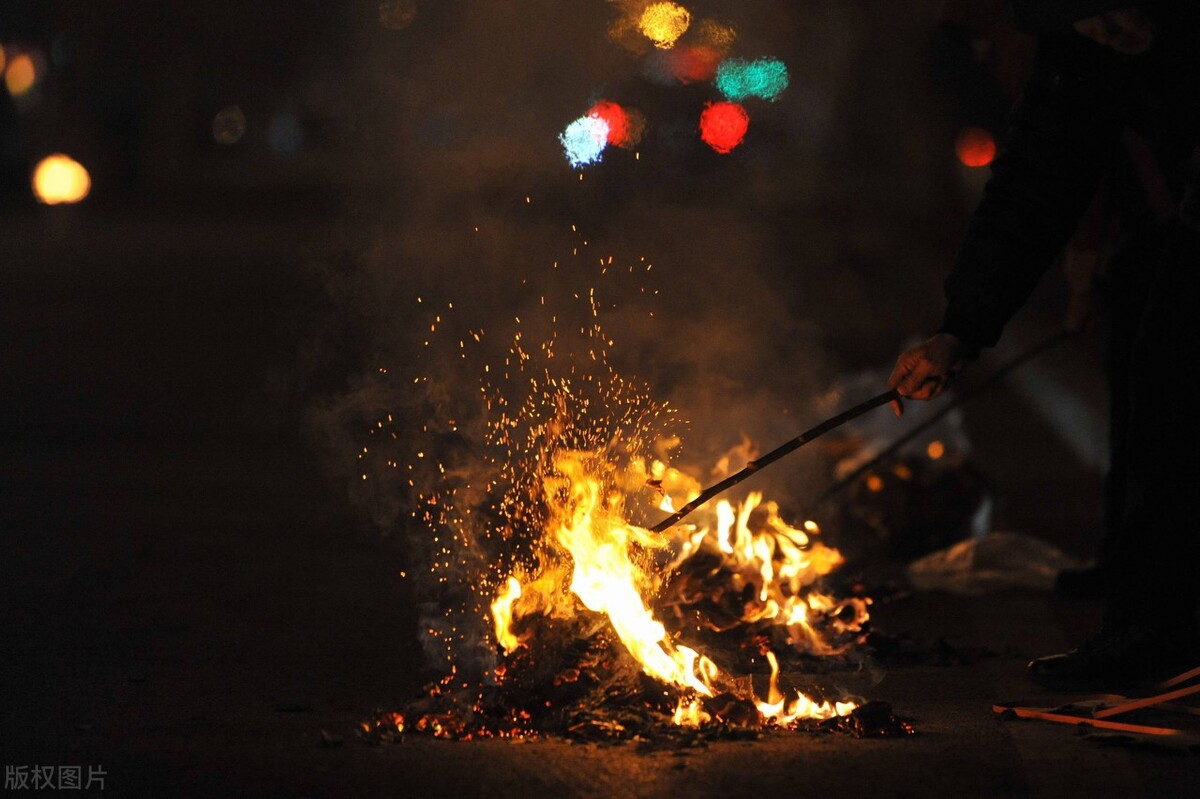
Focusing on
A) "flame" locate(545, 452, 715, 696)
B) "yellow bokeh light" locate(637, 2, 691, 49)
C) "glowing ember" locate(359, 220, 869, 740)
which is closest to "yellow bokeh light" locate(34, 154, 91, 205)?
"yellow bokeh light" locate(637, 2, 691, 49)

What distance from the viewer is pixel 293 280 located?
1828 centimetres

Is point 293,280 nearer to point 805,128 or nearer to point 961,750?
point 805,128

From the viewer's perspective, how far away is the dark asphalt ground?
12.9 ft

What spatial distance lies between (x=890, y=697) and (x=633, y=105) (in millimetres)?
9238

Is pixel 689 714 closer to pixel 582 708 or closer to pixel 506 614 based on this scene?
pixel 582 708

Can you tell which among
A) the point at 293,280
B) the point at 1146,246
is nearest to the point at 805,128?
the point at 293,280

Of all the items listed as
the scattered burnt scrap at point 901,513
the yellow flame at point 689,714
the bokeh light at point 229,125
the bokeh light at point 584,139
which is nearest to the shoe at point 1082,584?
the scattered burnt scrap at point 901,513

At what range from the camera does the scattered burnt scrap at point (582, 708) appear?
4.21 meters

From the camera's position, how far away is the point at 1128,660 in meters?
4.88

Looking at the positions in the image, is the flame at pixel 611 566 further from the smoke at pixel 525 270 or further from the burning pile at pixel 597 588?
the smoke at pixel 525 270

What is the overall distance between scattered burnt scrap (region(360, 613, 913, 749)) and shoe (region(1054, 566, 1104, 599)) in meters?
2.36

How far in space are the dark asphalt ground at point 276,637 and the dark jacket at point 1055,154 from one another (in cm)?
119

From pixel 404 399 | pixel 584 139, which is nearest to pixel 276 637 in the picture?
pixel 404 399

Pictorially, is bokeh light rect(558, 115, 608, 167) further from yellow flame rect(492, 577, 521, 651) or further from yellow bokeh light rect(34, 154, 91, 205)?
yellow bokeh light rect(34, 154, 91, 205)
